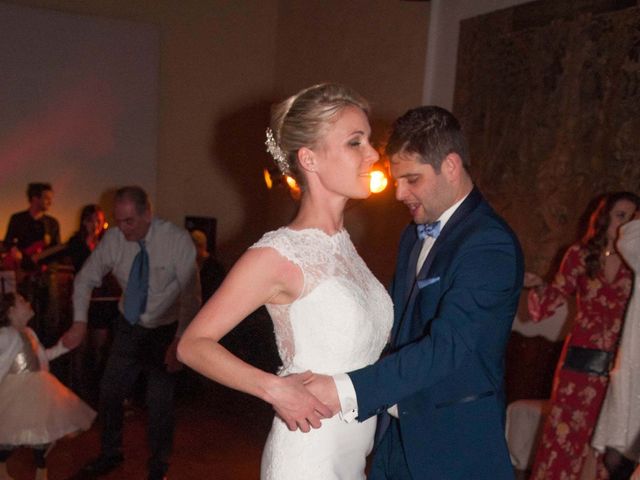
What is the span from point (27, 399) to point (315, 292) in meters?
2.30

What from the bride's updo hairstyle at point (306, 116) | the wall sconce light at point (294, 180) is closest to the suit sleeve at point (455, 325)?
the wall sconce light at point (294, 180)

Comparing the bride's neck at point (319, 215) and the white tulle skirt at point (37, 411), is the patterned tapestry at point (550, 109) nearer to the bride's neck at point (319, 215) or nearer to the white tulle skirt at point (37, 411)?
the bride's neck at point (319, 215)

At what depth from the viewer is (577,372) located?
346 cm

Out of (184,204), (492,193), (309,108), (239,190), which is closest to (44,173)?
(184,204)

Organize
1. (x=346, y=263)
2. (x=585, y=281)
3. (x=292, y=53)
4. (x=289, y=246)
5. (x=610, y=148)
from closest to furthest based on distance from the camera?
(x=289, y=246) → (x=346, y=263) → (x=585, y=281) → (x=610, y=148) → (x=292, y=53)

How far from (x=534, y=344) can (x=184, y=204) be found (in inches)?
177

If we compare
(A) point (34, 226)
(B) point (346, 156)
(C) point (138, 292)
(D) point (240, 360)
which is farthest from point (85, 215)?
(D) point (240, 360)

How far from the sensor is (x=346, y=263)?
2004 mm

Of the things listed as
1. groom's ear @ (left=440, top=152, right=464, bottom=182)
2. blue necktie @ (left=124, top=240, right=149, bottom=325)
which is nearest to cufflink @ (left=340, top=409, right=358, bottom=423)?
groom's ear @ (left=440, top=152, right=464, bottom=182)

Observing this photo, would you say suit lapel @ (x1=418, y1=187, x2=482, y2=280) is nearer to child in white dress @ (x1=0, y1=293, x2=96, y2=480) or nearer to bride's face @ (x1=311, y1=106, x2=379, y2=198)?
bride's face @ (x1=311, y1=106, x2=379, y2=198)

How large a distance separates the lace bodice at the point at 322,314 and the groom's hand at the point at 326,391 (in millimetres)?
122

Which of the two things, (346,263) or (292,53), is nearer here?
(346,263)

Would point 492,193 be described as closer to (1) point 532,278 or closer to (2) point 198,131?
(1) point 532,278

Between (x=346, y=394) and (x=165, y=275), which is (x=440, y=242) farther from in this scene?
(x=165, y=275)
